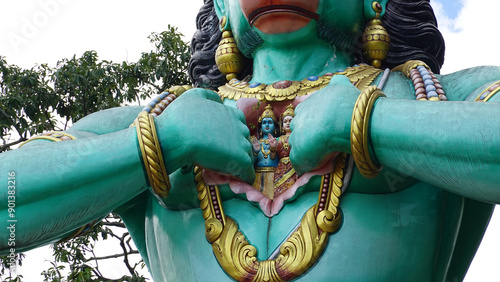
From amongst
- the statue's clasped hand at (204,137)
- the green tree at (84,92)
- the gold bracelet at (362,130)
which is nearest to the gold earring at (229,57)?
the statue's clasped hand at (204,137)

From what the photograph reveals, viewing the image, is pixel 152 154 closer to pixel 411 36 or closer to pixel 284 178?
pixel 284 178

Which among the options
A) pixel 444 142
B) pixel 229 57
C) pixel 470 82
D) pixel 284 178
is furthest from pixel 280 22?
pixel 444 142

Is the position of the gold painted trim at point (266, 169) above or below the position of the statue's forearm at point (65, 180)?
below

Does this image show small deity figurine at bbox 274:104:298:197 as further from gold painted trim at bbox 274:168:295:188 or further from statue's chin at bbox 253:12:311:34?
statue's chin at bbox 253:12:311:34

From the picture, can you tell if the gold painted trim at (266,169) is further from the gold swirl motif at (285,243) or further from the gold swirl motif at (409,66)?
the gold swirl motif at (409,66)

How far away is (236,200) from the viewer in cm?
372

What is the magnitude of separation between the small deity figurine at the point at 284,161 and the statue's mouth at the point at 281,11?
42 centimetres

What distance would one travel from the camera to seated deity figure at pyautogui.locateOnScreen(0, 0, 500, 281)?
10.8ft

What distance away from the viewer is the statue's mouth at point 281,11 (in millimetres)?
3935

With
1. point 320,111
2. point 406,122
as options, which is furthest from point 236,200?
point 406,122

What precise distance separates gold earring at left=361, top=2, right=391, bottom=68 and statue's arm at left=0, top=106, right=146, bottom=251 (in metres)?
1.37

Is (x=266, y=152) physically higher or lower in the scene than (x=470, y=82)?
lower

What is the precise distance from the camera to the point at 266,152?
383cm

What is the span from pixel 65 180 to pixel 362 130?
115 centimetres
